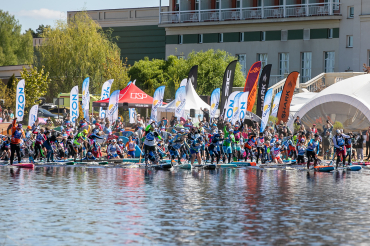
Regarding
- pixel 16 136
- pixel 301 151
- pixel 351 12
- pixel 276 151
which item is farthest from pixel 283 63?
pixel 16 136

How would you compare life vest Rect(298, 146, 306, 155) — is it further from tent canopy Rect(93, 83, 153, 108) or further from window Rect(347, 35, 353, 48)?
window Rect(347, 35, 353, 48)

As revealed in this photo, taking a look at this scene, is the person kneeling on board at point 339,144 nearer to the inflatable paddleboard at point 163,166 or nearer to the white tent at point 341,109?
the inflatable paddleboard at point 163,166

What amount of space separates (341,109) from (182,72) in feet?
70.6

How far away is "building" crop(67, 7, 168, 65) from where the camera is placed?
71250mm

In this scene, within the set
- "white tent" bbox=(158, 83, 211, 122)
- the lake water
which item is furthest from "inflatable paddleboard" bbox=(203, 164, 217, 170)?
"white tent" bbox=(158, 83, 211, 122)

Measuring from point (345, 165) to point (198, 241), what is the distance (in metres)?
18.8

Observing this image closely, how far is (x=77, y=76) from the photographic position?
184ft

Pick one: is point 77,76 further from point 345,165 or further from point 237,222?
point 237,222

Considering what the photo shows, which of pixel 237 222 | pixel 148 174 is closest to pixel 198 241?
pixel 237 222

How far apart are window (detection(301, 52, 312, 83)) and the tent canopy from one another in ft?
87.0

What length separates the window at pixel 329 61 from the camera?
5953 centimetres

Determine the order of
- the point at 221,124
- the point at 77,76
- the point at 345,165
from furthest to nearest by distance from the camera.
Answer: the point at 77,76 → the point at 221,124 → the point at 345,165

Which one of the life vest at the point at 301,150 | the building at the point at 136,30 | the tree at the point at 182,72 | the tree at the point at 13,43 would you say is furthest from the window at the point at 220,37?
the life vest at the point at 301,150

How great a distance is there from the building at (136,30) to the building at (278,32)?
2.38 metres
